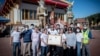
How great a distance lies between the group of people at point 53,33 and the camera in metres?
3.01

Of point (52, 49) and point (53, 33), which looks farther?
point (52, 49)

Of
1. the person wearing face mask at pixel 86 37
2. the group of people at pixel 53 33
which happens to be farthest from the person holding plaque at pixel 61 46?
the person wearing face mask at pixel 86 37

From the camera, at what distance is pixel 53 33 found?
9.86 ft

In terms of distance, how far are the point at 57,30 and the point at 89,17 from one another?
91cm

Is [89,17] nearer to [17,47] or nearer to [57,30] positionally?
[57,30]

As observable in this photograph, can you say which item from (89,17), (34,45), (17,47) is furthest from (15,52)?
(89,17)

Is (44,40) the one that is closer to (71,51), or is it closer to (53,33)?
(53,33)

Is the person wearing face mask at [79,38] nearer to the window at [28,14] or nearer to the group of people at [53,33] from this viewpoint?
the group of people at [53,33]

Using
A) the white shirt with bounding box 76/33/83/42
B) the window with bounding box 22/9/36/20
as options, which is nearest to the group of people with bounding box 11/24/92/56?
the white shirt with bounding box 76/33/83/42

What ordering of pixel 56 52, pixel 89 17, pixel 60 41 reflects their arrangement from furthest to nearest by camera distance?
pixel 56 52 < pixel 60 41 < pixel 89 17

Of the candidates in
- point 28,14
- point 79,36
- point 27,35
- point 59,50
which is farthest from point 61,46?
A: point 28,14

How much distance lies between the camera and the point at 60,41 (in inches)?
117

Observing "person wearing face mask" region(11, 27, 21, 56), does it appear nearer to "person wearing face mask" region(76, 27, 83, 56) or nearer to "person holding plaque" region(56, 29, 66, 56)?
"person holding plaque" region(56, 29, 66, 56)

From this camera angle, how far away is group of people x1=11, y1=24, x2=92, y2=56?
3.01 m
